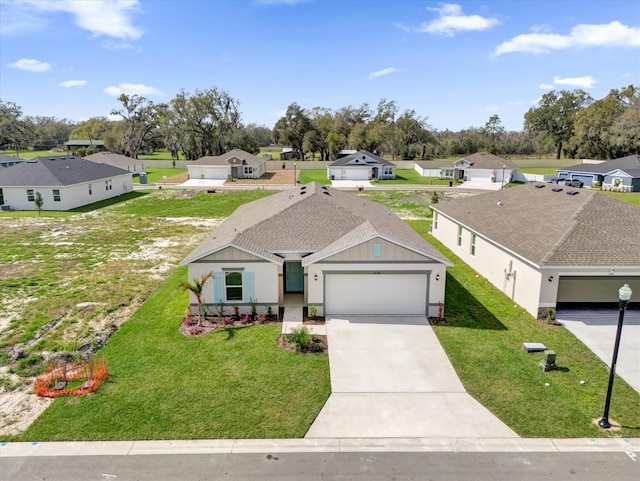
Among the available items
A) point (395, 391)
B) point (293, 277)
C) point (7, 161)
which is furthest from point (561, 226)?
point (7, 161)

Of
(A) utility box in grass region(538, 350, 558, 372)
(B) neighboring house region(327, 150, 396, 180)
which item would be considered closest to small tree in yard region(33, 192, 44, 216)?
(B) neighboring house region(327, 150, 396, 180)

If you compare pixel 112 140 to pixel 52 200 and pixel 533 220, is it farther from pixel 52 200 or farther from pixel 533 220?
pixel 533 220

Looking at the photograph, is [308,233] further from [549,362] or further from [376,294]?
[549,362]

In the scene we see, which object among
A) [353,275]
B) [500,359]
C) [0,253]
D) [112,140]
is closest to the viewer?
[500,359]

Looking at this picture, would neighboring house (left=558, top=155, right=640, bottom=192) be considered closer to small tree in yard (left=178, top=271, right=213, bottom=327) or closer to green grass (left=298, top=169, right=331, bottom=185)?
green grass (left=298, top=169, right=331, bottom=185)

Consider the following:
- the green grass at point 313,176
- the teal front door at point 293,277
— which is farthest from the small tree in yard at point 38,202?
the green grass at point 313,176

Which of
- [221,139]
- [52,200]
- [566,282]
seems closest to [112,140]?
[221,139]

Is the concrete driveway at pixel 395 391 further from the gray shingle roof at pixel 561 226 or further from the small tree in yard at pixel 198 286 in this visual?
the gray shingle roof at pixel 561 226
